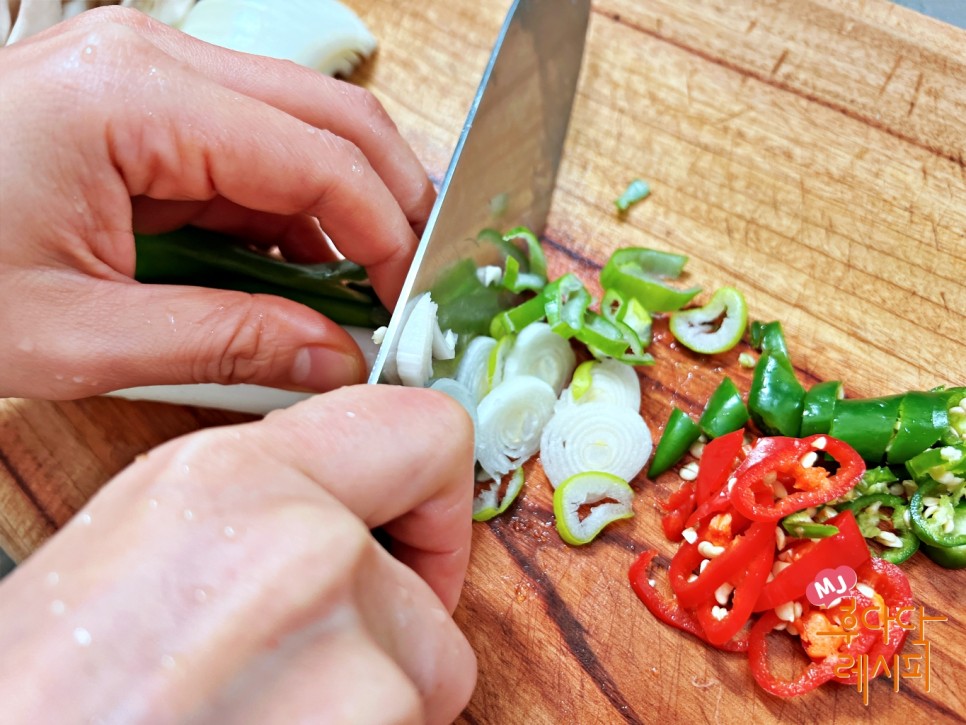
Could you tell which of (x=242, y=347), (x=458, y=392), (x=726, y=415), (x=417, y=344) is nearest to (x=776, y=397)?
(x=726, y=415)

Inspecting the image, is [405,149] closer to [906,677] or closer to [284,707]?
[284,707]

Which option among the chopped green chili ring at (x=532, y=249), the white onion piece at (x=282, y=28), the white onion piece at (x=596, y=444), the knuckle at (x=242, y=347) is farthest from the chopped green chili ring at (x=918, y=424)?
the white onion piece at (x=282, y=28)

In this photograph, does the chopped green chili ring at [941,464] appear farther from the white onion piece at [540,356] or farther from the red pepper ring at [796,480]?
the white onion piece at [540,356]

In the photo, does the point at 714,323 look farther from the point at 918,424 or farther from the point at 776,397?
the point at 918,424

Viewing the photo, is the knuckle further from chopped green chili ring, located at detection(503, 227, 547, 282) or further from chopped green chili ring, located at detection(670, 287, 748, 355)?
chopped green chili ring, located at detection(670, 287, 748, 355)

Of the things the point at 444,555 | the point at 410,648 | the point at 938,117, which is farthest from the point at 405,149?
the point at 938,117
